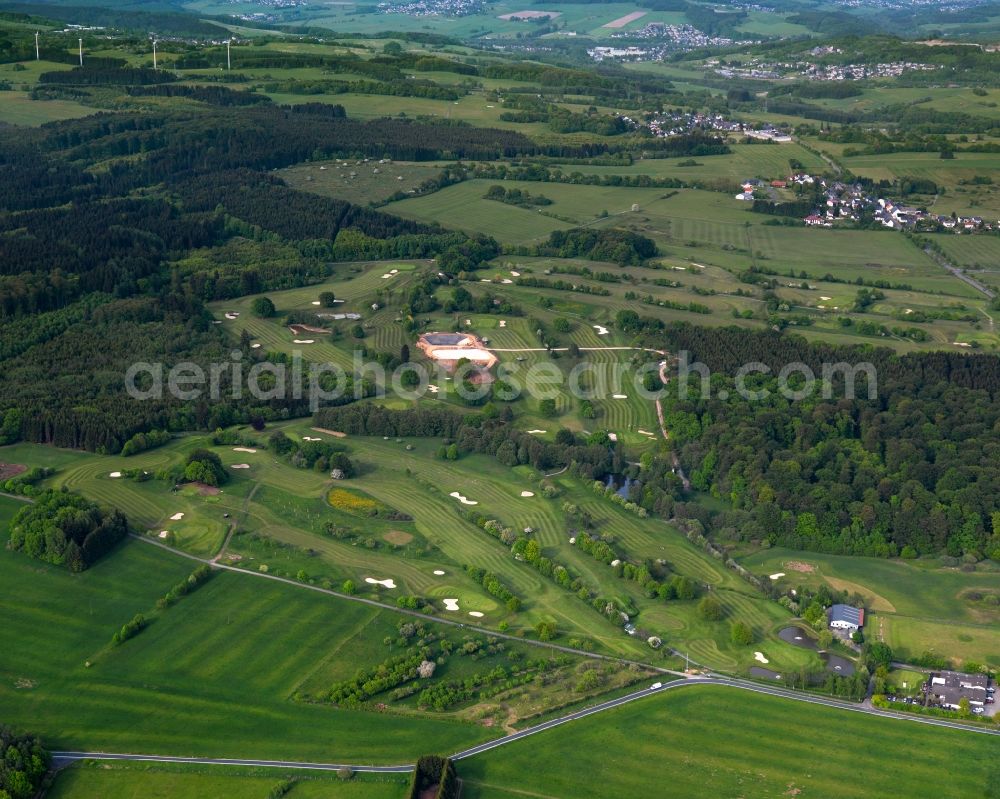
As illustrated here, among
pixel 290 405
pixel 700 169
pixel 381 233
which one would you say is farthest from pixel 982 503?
pixel 700 169

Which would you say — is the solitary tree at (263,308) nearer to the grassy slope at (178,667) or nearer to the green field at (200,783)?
the grassy slope at (178,667)

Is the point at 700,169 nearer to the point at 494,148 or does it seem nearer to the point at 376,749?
the point at 494,148

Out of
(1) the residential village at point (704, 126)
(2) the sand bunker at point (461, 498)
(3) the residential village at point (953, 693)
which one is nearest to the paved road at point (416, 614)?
(3) the residential village at point (953, 693)

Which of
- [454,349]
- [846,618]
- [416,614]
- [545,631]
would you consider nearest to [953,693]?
[846,618]

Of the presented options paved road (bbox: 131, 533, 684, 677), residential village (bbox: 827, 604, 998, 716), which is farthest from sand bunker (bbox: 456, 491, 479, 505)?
residential village (bbox: 827, 604, 998, 716)

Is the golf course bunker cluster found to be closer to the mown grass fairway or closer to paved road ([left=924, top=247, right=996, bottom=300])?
the mown grass fairway

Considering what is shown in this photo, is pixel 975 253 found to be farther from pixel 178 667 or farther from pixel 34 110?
pixel 34 110
